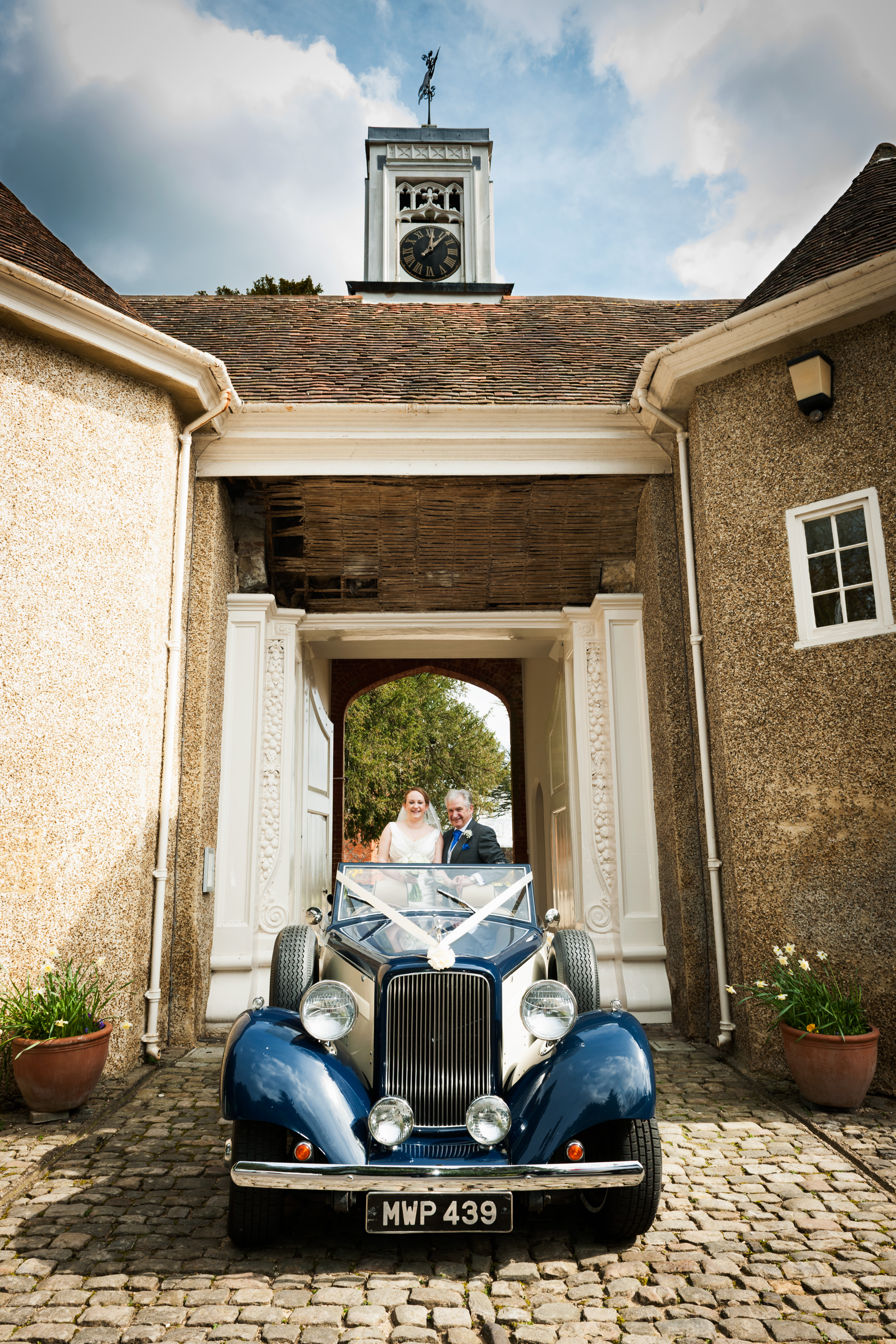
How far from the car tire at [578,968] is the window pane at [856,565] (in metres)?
2.96

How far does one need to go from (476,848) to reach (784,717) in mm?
2177

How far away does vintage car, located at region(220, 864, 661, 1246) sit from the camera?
9.09 ft

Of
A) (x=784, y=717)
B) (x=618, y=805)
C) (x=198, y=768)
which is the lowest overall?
(x=618, y=805)

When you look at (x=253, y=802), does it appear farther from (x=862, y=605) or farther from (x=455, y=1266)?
(x=862, y=605)

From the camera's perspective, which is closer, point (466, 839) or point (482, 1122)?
point (482, 1122)

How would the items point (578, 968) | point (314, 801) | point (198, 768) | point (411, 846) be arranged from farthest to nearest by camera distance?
1. point (314, 801)
2. point (198, 768)
3. point (411, 846)
4. point (578, 968)

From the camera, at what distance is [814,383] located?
5.54m

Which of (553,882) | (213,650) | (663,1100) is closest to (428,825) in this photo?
(663,1100)

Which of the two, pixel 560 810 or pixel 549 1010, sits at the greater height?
pixel 560 810

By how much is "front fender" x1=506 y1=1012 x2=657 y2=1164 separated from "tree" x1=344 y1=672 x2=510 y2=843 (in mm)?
14450

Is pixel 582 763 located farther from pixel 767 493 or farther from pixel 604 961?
pixel 767 493

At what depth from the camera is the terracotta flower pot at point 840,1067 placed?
4574 mm

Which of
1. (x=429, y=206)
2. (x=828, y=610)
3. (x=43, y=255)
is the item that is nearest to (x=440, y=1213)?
(x=828, y=610)

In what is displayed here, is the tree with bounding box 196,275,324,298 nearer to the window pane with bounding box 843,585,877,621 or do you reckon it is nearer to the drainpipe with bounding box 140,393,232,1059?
the drainpipe with bounding box 140,393,232,1059
